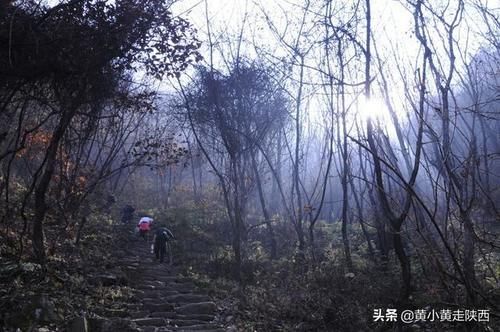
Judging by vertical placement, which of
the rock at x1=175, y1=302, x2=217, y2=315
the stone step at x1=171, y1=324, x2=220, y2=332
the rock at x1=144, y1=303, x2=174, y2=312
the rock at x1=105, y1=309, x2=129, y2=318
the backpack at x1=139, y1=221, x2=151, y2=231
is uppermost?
the backpack at x1=139, y1=221, x2=151, y2=231

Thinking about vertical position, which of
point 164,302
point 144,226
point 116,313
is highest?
point 144,226

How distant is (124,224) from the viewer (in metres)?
18.5

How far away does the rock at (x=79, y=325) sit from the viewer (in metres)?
5.92

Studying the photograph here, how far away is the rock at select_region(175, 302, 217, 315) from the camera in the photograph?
27.1 feet

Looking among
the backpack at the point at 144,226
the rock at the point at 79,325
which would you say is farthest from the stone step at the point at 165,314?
the backpack at the point at 144,226

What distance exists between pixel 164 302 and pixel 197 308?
830mm

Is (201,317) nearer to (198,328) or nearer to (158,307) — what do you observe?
(198,328)

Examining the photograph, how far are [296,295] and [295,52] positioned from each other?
26.2ft

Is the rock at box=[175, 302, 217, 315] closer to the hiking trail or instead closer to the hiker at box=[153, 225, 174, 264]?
the hiking trail

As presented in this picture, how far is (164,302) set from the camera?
874cm

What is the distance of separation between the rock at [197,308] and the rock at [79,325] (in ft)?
8.09

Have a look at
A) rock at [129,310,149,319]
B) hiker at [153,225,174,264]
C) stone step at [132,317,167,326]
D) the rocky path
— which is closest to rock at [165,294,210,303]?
the rocky path

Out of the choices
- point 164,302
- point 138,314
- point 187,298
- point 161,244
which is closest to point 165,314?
point 138,314

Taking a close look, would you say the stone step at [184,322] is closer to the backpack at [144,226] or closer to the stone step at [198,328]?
the stone step at [198,328]
